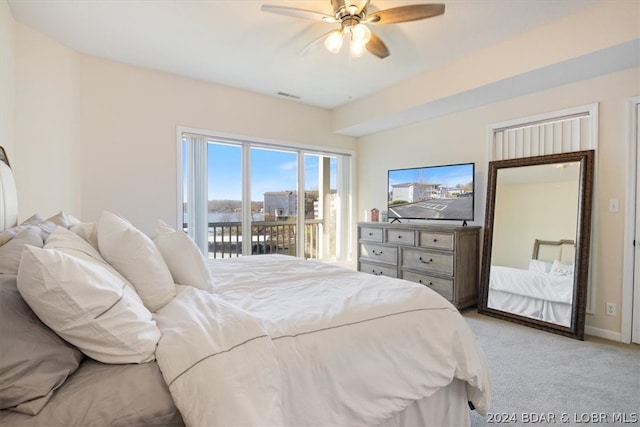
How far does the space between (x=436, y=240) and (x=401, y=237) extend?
1.57 ft

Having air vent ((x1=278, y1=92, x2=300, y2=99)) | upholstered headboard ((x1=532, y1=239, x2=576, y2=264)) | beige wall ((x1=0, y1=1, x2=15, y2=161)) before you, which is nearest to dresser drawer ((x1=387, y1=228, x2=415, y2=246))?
upholstered headboard ((x1=532, y1=239, x2=576, y2=264))

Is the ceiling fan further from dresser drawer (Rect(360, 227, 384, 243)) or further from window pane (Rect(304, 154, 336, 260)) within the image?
window pane (Rect(304, 154, 336, 260))

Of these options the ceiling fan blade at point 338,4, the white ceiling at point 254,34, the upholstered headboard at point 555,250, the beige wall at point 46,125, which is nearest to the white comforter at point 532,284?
the upholstered headboard at point 555,250

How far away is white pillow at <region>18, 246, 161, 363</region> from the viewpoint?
885 millimetres

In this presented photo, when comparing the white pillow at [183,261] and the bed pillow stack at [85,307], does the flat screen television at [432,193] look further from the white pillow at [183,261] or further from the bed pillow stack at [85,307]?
the bed pillow stack at [85,307]

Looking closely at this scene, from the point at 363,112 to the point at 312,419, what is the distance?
4.01 meters

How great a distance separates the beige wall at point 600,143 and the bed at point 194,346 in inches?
90.4

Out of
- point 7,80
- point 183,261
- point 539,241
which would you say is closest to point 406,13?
point 183,261

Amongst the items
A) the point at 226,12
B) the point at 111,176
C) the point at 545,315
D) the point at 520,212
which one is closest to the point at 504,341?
the point at 545,315

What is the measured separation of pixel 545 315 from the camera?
306 cm

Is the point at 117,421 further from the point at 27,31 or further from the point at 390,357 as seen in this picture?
the point at 27,31

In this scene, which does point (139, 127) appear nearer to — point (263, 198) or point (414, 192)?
point (263, 198)

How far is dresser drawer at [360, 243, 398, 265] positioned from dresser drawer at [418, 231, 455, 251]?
1.35ft

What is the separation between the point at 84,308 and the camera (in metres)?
0.92
